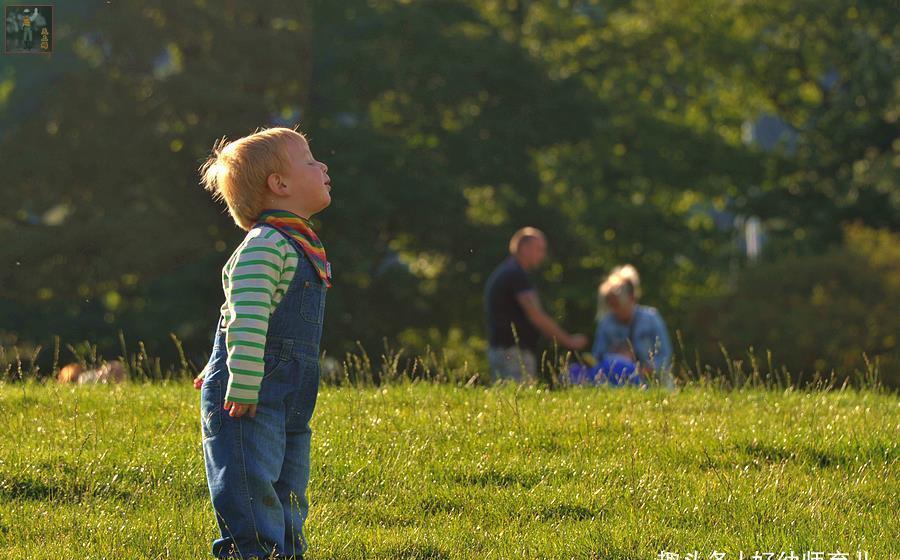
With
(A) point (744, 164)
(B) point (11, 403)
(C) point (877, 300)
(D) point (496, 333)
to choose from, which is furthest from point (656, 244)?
(B) point (11, 403)

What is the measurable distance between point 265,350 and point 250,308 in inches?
9.3

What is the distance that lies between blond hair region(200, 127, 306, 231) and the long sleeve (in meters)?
0.28

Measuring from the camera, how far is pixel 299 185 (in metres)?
5.08

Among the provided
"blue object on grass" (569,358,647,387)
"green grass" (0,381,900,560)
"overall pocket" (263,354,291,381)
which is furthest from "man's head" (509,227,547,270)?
"overall pocket" (263,354,291,381)

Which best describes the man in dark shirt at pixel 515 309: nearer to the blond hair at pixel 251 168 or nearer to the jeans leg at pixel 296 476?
the jeans leg at pixel 296 476

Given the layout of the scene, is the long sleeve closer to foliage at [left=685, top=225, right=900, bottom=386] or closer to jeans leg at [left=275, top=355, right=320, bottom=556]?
jeans leg at [left=275, top=355, right=320, bottom=556]

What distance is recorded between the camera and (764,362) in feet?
65.3

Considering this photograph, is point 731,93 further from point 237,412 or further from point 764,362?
point 237,412

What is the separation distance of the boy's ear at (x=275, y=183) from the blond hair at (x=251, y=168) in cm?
2

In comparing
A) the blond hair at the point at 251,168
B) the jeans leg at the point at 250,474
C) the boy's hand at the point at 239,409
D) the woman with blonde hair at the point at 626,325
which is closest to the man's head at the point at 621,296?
the woman with blonde hair at the point at 626,325

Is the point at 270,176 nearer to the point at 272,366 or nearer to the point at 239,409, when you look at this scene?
the point at 272,366

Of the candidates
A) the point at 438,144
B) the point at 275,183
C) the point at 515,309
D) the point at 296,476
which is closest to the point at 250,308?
the point at 275,183

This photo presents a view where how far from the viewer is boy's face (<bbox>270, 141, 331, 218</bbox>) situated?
507cm

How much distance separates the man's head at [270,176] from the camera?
16.6 ft
